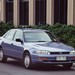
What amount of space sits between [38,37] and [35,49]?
56.6 inches

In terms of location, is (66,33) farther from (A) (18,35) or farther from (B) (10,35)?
(A) (18,35)

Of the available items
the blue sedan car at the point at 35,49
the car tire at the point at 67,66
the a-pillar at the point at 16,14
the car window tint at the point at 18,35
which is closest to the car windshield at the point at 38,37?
the blue sedan car at the point at 35,49

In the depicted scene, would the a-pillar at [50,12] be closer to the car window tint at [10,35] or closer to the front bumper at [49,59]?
the car window tint at [10,35]

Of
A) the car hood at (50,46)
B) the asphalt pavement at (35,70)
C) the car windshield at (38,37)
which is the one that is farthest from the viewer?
the car windshield at (38,37)

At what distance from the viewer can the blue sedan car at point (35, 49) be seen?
13.8m

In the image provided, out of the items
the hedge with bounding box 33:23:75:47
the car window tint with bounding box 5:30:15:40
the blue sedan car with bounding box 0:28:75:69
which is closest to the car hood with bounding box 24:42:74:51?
the blue sedan car with bounding box 0:28:75:69

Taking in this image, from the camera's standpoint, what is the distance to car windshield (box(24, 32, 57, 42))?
49.9ft

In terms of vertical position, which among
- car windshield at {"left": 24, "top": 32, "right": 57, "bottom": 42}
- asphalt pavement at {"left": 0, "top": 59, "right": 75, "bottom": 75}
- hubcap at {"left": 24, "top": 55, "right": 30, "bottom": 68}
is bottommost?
asphalt pavement at {"left": 0, "top": 59, "right": 75, "bottom": 75}

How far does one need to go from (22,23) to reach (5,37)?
605 inches

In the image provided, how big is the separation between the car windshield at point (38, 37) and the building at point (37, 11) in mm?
10093

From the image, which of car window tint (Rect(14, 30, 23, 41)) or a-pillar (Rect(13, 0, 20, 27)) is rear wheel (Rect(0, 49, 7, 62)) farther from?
a-pillar (Rect(13, 0, 20, 27))

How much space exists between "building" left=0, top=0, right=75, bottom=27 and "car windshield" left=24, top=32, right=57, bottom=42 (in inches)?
397

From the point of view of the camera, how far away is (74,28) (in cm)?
2242

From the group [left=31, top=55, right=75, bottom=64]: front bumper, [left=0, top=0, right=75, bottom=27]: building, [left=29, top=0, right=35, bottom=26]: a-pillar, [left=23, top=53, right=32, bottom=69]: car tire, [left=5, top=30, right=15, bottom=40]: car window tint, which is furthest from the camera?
[left=29, top=0, right=35, bottom=26]: a-pillar
